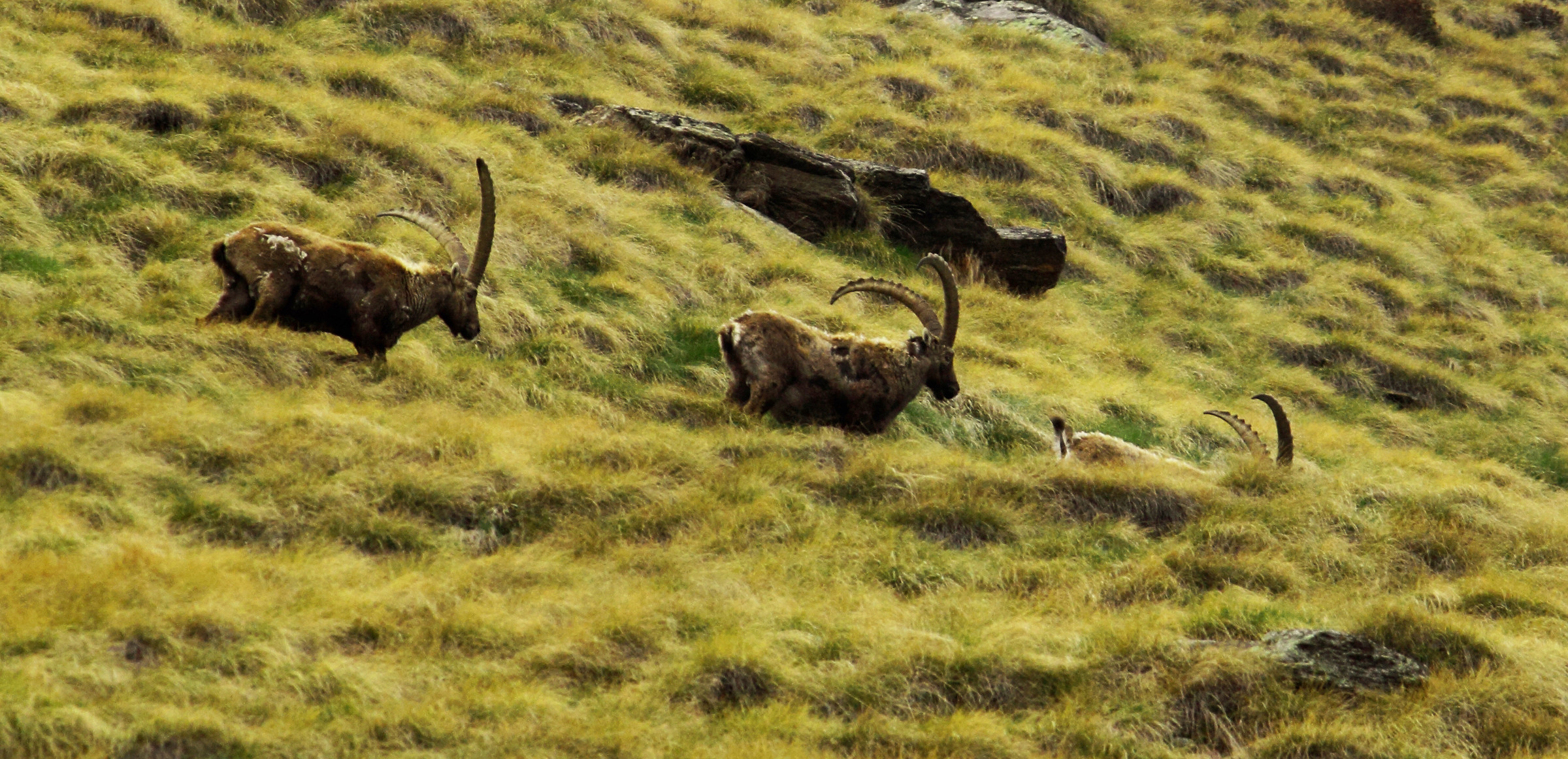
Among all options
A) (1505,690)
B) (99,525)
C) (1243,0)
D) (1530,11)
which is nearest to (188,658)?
(99,525)

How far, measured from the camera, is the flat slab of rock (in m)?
8.49

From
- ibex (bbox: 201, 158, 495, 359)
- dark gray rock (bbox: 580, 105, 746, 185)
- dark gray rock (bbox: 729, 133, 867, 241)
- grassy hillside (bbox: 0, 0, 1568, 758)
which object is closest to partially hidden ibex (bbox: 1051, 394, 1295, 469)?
grassy hillside (bbox: 0, 0, 1568, 758)

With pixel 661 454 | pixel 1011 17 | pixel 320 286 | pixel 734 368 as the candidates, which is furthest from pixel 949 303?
pixel 1011 17

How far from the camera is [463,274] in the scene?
39.1ft

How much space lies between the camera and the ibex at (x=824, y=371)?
11.6 metres

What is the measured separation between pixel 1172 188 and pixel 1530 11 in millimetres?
21617

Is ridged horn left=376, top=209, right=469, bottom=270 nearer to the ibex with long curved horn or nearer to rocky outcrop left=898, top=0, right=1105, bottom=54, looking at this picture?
the ibex with long curved horn

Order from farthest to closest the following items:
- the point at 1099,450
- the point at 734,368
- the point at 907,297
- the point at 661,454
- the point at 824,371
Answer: the point at 907,297 → the point at 1099,450 → the point at 824,371 → the point at 734,368 → the point at 661,454

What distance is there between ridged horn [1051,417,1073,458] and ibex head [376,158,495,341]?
223 inches

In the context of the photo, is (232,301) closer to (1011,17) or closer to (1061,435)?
(1061,435)

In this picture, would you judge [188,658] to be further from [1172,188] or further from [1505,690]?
[1172,188]

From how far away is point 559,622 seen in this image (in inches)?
310

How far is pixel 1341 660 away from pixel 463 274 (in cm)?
792

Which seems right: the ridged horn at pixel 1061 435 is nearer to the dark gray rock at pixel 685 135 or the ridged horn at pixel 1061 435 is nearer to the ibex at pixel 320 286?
the ibex at pixel 320 286
